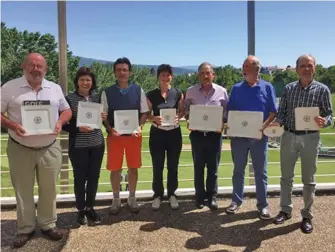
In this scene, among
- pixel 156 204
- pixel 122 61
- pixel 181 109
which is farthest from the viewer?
pixel 156 204

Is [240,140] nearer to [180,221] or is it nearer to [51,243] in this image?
[180,221]

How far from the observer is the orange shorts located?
364 centimetres

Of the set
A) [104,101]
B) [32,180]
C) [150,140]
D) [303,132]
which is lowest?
[32,180]

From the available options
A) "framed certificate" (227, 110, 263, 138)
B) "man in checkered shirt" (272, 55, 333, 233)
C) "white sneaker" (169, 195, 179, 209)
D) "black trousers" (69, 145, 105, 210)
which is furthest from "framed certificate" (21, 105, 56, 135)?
"man in checkered shirt" (272, 55, 333, 233)

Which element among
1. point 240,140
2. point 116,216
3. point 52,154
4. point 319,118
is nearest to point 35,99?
point 52,154

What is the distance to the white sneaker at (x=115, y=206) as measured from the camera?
3778 millimetres

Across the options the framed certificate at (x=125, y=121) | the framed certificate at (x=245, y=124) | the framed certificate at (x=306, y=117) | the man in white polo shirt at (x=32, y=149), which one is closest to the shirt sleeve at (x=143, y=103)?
the framed certificate at (x=125, y=121)

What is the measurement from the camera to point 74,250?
→ 9.82 ft

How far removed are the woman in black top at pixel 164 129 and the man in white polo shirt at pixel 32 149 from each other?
993 millimetres

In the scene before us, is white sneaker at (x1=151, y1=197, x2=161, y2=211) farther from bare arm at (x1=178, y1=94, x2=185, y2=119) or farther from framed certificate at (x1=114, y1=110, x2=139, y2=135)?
bare arm at (x1=178, y1=94, x2=185, y2=119)

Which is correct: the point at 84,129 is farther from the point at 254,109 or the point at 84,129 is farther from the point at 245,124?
the point at 254,109

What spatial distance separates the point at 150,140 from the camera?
3828mm

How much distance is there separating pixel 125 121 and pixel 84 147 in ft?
1.67

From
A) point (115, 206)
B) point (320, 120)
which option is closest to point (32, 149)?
point (115, 206)
